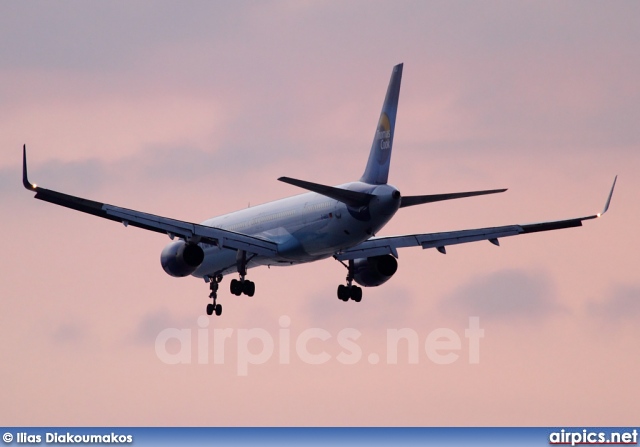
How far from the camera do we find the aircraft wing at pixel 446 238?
285 feet

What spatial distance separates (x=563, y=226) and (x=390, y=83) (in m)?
12.9

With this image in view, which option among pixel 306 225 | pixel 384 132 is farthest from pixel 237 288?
pixel 384 132

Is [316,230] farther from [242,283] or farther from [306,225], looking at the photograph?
[242,283]

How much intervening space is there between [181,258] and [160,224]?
514 centimetres

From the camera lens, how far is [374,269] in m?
90.2

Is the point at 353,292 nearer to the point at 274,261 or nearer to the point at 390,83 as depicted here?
the point at 274,261

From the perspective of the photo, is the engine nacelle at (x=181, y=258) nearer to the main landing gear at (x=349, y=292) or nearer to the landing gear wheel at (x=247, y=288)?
the landing gear wheel at (x=247, y=288)

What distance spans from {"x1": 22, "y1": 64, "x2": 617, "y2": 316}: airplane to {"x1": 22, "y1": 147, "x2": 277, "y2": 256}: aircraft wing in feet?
0.16

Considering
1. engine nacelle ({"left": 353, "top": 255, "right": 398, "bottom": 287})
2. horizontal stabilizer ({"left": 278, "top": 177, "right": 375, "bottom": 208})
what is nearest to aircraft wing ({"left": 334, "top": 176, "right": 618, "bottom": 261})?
engine nacelle ({"left": 353, "top": 255, "right": 398, "bottom": 287})

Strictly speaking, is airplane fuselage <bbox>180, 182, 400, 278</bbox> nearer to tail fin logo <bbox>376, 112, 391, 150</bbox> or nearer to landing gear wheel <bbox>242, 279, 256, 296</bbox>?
landing gear wheel <bbox>242, 279, 256, 296</bbox>

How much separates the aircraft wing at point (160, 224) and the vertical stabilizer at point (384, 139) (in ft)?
25.0

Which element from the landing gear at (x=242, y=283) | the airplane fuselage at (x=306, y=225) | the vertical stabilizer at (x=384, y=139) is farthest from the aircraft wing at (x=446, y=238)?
the vertical stabilizer at (x=384, y=139)

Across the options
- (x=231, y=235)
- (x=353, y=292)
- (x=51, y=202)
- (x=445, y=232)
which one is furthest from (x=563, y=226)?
(x=51, y=202)

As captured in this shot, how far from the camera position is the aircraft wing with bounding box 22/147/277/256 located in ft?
246
